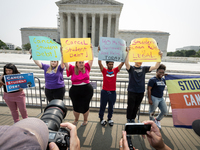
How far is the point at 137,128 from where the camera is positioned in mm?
1119

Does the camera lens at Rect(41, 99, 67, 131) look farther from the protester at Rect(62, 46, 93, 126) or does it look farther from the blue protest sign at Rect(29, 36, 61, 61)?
the blue protest sign at Rect(29, 36, 61, 61)

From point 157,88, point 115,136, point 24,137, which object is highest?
point 24,137

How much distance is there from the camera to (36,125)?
0.62 m

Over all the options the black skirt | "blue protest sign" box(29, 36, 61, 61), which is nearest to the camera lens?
the black skirt

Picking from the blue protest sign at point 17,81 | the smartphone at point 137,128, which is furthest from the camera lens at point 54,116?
the blue protest sign at point 17,81

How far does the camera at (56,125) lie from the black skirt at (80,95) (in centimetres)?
129

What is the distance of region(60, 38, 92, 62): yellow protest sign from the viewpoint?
2560 millimetres

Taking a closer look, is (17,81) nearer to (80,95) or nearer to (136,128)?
(80,95)

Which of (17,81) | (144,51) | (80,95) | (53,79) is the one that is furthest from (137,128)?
(17,81)

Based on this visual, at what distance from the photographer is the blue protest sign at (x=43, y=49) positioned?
104 inches

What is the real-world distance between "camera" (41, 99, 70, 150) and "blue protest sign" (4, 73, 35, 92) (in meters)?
1.96

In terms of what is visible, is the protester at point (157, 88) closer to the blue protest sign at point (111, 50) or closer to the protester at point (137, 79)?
the protester at point (137, 79)

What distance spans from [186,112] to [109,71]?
6.18 ft

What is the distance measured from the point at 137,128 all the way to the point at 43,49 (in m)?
2.69
